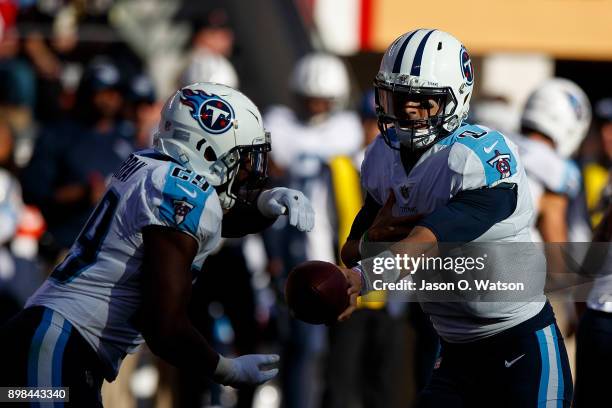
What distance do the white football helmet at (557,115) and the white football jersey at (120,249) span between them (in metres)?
2.77

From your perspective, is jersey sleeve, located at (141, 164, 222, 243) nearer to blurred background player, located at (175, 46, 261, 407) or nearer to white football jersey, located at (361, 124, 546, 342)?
white football jersey, located at (361, 124, 546, 342)

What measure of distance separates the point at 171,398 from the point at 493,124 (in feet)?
7.91

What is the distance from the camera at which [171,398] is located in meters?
7.13

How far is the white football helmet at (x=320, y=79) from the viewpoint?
24.8 feet

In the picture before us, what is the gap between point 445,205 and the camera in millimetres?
3977

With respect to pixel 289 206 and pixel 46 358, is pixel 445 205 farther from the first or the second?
pixel 46 358

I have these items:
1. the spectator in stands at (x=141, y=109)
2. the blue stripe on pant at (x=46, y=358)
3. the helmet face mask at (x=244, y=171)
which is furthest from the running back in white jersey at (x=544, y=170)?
the blue stripe on pant at (x=46, y=358)

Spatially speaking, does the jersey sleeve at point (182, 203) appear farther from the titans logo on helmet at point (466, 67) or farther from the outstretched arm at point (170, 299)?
the titans logo on helmet at point (466, 67)

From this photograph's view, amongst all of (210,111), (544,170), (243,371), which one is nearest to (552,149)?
(544,170)

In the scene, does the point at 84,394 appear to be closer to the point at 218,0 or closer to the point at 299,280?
the point at 299,280

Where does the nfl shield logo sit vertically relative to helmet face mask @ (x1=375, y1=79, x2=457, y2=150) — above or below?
below

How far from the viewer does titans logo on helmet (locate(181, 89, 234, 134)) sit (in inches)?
159

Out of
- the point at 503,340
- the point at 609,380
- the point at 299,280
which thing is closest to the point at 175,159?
the point at 299,280

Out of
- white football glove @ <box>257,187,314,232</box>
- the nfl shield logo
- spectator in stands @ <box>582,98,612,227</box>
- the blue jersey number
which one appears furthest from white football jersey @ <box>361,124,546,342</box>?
spectator in stands @ <box>582,98,612,227</box>
